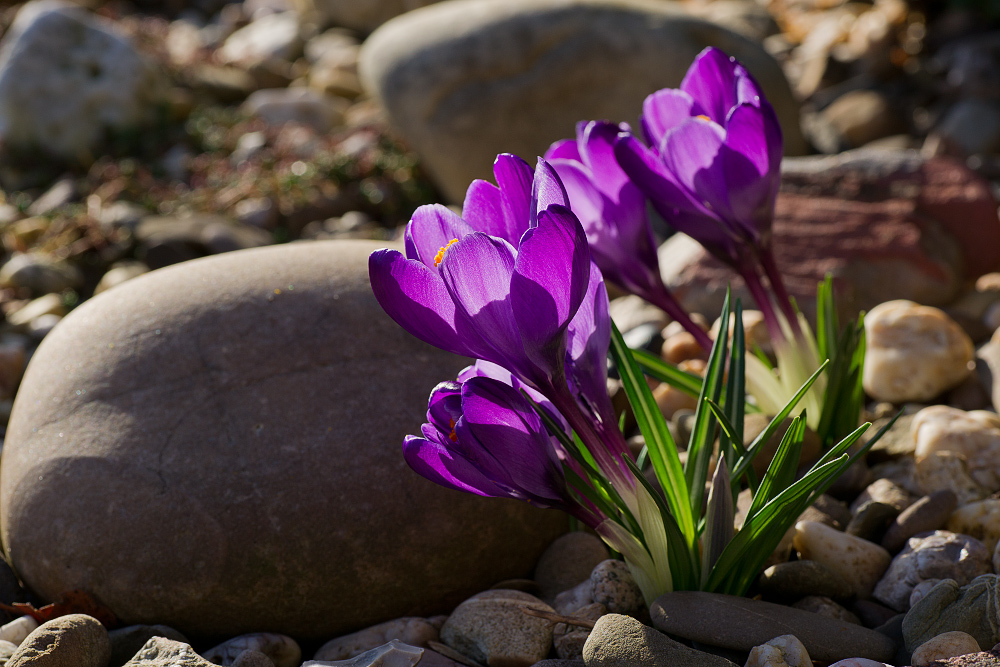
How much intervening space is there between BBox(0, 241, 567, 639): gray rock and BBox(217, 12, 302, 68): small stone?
7.43 m

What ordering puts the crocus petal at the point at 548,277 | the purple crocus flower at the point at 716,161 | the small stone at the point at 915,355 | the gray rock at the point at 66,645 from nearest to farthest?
1. the crocus petal at the point at 548,277
2. the gray rock at the point at 66,645
3. the purple crocus flower at the point at 716,161
4. the small stone at the point at 915,355

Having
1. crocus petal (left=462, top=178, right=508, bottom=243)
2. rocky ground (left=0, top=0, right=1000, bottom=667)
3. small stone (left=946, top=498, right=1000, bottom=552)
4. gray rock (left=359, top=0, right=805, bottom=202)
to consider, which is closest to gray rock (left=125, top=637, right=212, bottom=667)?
rocky ground (left=0, top=0, right=1000, bottom=667)

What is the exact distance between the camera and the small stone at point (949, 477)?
2.12m

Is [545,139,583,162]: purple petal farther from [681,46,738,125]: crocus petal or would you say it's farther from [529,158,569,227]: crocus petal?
[529,158,569,227]: crocus petal

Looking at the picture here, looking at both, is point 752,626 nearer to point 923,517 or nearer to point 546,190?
point 923,517

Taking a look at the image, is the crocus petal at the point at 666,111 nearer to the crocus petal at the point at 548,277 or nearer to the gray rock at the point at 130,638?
the crocus petal at the point at 548,277

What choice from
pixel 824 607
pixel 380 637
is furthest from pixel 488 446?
pixel 824 607

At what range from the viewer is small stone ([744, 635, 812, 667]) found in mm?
1540

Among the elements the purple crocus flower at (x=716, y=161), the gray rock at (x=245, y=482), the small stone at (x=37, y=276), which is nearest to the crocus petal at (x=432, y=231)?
the purple crocus flower at (x=716, y=161)

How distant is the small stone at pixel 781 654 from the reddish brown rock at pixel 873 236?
178 centimetres

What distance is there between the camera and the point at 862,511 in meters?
2.04

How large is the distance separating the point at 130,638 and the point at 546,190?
143cm

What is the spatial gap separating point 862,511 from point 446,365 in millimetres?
1108

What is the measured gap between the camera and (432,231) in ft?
4.91
